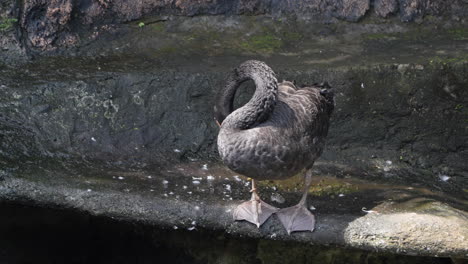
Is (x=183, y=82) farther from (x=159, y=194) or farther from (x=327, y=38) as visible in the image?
(x=327, y=38)

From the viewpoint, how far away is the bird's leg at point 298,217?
176 inches

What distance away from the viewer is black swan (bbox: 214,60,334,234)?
170 inches

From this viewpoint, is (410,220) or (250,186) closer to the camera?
(410,220)

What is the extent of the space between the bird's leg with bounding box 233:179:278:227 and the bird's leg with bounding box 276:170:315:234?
102 mm

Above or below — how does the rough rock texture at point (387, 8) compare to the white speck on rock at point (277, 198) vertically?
above

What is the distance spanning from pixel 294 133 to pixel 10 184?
2.29 m

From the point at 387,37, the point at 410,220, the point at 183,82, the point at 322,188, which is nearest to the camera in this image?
the point at 410,220

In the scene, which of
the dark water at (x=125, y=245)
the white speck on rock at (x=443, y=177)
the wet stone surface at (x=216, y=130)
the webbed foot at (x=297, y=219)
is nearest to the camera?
the webbed foot at (x=297, y=219)

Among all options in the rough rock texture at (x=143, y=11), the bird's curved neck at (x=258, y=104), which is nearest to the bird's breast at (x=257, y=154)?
the bird's curved neck at (x=258, y=104)

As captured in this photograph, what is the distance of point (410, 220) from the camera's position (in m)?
4.38

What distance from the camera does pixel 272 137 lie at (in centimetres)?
437

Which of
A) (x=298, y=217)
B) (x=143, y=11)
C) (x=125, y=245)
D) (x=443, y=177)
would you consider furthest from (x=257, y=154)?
(x=143, y=11)

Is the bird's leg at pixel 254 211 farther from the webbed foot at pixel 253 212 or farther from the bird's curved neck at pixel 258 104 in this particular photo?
the bird's curved neck at pixel 258 104

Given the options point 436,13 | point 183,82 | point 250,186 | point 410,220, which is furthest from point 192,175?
point 436,13
